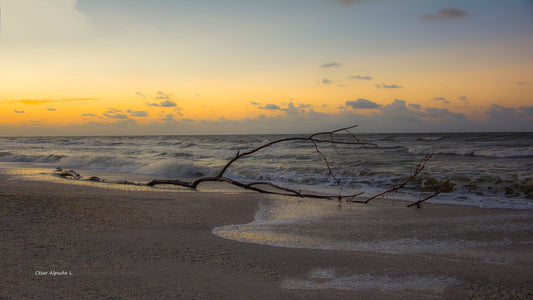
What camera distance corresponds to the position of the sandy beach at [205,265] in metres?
2.34

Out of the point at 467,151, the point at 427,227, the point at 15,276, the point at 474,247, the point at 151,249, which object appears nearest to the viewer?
the point at 15,276

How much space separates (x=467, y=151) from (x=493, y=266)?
19572mm

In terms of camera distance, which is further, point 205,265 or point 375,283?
point 205,265

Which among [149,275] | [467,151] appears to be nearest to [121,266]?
[149,275]

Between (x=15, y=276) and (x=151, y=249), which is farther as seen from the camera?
(x=151, y=249)

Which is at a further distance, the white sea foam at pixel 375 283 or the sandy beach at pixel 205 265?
the white sea foam at pixel 375 283

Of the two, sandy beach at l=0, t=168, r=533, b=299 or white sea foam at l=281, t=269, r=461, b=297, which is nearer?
sandy beach at l=0, t=168, r=533, b=299

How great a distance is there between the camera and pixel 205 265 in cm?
285

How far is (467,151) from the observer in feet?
65.0

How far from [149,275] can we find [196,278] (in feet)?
1.21

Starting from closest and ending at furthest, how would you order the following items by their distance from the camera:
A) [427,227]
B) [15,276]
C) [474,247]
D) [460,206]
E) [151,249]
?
[15,276], [151,249], [474,247], [427,227], [460,206]

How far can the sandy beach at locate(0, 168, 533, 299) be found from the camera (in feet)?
7.68

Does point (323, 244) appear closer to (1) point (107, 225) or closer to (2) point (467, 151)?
(1) point (107, 225)

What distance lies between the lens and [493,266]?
2.97m
